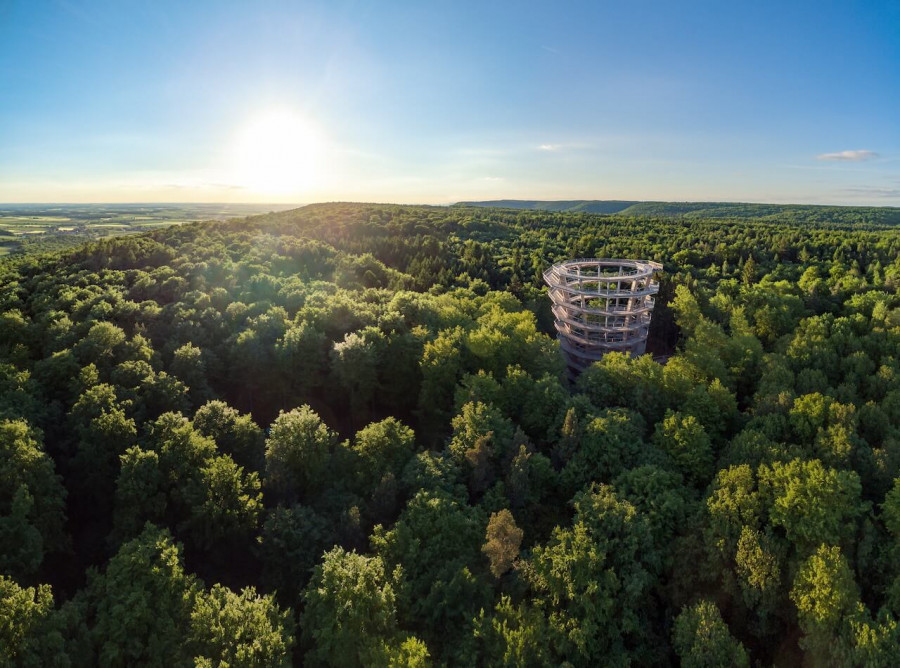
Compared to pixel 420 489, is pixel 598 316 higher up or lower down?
higher up

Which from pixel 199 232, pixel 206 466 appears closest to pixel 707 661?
pixel 206 466

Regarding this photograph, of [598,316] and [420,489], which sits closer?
[420,489]

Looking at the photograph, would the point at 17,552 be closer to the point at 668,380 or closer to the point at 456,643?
the point at 456,643

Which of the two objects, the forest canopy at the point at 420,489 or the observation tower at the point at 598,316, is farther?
the observation tower at the point at 598,316

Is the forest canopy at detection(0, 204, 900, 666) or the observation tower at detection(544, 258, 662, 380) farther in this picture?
the observation tower at detection(544, 258, 662, 380)
